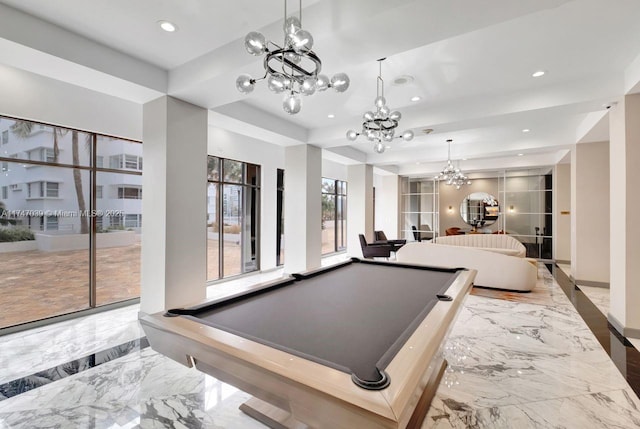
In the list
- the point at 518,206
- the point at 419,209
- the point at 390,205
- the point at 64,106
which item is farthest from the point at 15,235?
the point at 518,206

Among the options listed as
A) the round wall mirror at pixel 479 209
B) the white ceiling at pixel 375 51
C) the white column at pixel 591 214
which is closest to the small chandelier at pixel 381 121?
the white ceiling at pixel 375 51

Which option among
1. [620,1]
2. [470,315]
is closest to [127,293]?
[470,315]

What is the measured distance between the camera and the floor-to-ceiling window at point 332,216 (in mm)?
10414

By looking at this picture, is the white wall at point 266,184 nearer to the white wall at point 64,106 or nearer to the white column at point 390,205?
the white wall at point 64,106

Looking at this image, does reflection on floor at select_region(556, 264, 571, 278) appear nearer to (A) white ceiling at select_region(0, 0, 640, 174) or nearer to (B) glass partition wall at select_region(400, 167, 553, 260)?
(B) glass partition wall at select_region(400, 167, 553, 260)

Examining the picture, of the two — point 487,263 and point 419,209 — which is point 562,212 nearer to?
point 419,209

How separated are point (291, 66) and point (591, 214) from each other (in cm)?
689

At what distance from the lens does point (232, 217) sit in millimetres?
6789

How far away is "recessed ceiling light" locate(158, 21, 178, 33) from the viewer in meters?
2.84

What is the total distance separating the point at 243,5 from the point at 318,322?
2.69 metres

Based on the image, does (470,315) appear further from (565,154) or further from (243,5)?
(565,154)

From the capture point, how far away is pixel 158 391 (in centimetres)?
251

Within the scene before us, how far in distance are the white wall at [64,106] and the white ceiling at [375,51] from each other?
74 centimetres

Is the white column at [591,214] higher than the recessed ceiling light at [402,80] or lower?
lower
